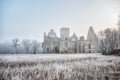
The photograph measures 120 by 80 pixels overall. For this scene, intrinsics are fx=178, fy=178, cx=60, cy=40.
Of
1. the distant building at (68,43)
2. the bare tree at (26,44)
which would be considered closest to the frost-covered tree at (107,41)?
the distant building at (68,43)

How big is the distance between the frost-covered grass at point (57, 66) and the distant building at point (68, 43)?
0.29 ft

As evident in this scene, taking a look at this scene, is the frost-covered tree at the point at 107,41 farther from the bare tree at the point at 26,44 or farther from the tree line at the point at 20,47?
the bare tree at the point at 26,44

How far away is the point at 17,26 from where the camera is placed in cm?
274

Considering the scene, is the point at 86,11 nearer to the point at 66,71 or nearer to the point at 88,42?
the point at 88,42

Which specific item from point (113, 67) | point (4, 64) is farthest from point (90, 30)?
point (4, 64)

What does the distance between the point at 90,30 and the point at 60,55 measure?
692 mm

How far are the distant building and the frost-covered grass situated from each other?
89mm

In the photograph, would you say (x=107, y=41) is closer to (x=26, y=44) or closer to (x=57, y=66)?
(x=57, y=66)

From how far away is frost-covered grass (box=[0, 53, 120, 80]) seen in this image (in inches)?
95.2

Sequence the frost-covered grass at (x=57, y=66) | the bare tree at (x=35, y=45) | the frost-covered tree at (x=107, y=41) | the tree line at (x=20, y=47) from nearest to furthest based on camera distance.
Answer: the frost-covered grass at (x=57, y=66)
the tree line at (x=20, y=47)
the bare tree at (x=35, y=45)
the frost-covered tree at (x=107, y=41)

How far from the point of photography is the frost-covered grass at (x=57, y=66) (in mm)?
2418

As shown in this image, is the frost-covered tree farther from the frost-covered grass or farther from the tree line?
the tree line

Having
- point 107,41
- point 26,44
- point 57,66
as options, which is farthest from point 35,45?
point 107,41

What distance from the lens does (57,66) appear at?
2.69 m
